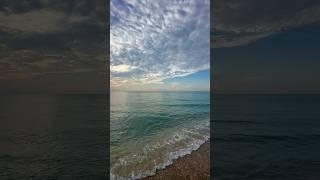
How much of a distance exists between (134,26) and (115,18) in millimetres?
727

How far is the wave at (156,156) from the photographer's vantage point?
602 cm

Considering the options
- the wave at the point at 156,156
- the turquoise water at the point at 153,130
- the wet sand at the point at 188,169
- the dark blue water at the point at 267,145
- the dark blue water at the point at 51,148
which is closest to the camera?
the wet sand at the point at 188,169

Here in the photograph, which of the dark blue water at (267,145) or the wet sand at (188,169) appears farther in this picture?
the dark blue water at (267,145)

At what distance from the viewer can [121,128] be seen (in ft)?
30.8

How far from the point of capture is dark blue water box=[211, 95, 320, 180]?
8.30 m

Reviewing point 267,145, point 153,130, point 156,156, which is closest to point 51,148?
point 153,130

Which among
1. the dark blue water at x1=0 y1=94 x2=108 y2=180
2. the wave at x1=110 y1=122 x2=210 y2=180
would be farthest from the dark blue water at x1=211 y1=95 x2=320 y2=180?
the dark blue water at x1=0 y1=94 x2=108 y2=180

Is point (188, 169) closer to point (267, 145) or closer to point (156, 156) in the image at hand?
point (156, 156)

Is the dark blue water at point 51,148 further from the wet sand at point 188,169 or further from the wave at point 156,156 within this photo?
the wet sand at point 188,169

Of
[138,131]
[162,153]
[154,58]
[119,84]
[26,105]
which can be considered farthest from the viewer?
[26,105]

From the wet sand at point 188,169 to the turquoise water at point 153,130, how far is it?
0.12 m

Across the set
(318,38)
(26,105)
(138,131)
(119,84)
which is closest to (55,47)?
(119,84)

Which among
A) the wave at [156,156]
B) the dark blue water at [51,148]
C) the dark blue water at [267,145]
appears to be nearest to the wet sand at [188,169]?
the wave at [156,156]

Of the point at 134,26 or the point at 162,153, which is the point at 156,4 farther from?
the point at 162,153
